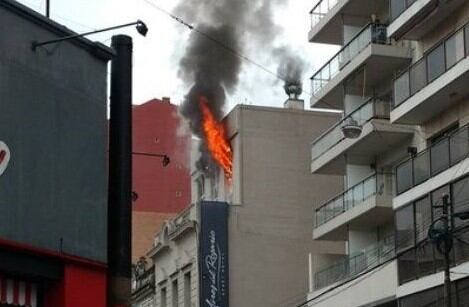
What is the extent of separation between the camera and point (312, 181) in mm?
52344

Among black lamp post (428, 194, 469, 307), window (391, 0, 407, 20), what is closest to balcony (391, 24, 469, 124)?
window (391, 0, 407, 20)

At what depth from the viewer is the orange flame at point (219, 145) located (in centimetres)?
5281

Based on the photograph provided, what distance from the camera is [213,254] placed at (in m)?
50.6

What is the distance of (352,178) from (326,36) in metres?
6.24

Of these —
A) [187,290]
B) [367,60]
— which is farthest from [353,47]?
[187,290]

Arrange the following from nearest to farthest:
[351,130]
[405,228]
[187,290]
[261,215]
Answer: [405,228], [351,130], [261,215], [187,290]

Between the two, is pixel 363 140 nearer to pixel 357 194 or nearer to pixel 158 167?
pixel 357 194

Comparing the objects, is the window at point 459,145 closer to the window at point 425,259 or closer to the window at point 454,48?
the window at point 454,48

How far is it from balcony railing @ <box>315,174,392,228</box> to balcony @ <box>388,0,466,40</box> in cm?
515

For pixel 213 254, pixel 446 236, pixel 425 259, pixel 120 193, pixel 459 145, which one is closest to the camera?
pixel 120 193

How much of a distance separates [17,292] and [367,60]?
84.1 feet

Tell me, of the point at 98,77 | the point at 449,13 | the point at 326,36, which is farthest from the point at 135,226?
the point at 98,77

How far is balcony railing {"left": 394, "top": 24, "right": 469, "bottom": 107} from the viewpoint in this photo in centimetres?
3181

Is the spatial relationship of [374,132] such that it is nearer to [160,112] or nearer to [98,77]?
[98,77]
